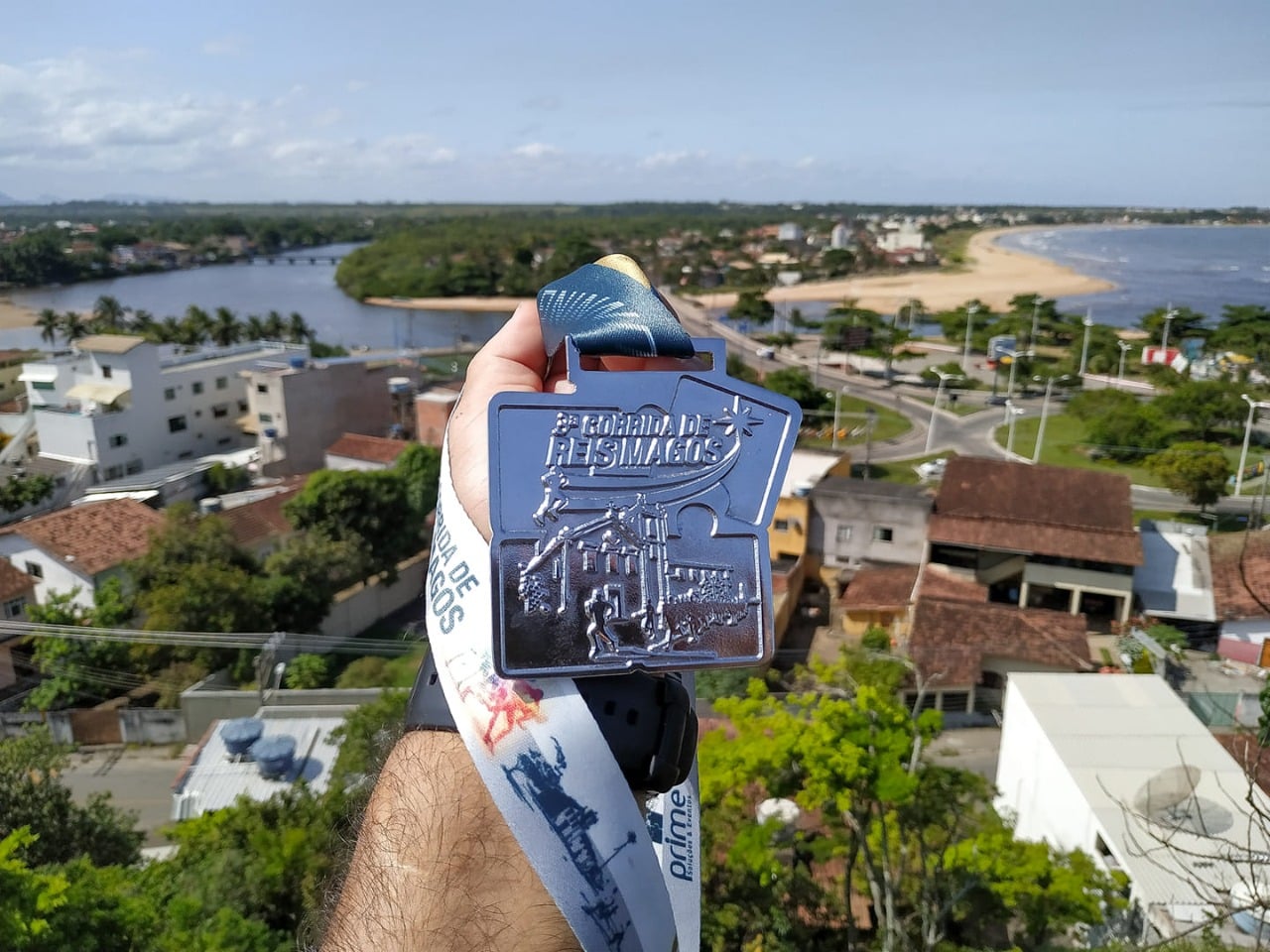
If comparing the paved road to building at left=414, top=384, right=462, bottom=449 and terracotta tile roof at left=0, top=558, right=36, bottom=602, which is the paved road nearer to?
terracotta tile roof at left=0, top=558, right=36, bottom=602

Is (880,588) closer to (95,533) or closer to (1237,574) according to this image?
(1237,574)

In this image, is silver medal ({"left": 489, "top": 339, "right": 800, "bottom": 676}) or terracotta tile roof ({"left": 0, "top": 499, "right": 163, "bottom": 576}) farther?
terracotta tile roof ({"left": 0, "top": 499, "right": 163, "bottom": 576})

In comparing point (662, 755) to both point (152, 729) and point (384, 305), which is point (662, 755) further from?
point (384, 305)

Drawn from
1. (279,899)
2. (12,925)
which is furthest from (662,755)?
(279,899)

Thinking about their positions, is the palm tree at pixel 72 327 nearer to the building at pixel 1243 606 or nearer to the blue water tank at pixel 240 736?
the blue water tank at pixel 240 736

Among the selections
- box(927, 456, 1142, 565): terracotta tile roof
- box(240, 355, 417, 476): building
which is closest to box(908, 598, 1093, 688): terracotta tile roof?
box(927, 456, 1142, 565): terracotta tile roof

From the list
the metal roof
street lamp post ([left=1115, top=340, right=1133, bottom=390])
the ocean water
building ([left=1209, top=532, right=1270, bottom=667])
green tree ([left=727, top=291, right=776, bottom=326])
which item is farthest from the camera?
the ocean water

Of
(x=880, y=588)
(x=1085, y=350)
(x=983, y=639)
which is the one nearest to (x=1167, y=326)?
(x=1085, y=350)
